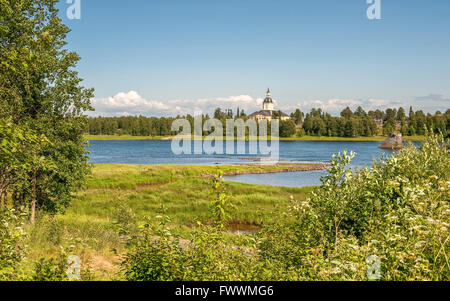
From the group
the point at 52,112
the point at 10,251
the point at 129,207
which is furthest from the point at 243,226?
the point at 10,251

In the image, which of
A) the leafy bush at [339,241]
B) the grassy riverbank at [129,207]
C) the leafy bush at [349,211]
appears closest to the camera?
the leafy bush at [339,241]

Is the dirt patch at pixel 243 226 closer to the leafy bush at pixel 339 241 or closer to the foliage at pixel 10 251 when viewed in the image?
the leafy bush at pixel 339 241

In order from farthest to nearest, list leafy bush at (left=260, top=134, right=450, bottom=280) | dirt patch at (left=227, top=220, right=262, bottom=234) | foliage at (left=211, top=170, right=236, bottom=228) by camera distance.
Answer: dirt patch at (left=227, top=220, right=262, bottom=234)
foliage at (left=211, top=170, right=236, bottom=228)
leafy bush at (left=260, top=134, right=450, bottom=280)

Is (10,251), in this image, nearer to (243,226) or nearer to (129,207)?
(243,226)

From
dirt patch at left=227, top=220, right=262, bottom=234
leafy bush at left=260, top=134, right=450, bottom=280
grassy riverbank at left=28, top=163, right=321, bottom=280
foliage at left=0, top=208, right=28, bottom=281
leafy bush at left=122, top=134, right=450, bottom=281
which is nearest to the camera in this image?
leafy bush at left=122, top=134, right=450, bottom=281

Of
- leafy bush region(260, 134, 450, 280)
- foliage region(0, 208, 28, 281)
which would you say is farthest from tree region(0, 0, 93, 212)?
leafy bush region(260, 134, 450, 280)

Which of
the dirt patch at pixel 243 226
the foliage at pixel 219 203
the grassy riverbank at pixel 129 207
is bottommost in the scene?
the dirt patch at pixel 243 226

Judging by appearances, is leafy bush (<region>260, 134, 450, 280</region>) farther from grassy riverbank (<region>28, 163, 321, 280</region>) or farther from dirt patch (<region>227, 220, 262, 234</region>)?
dirt patch (<region>227, 220, 262, 234</region>)

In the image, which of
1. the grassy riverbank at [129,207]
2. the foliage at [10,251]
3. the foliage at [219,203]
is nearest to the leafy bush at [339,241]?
the foliage at [219,203]
